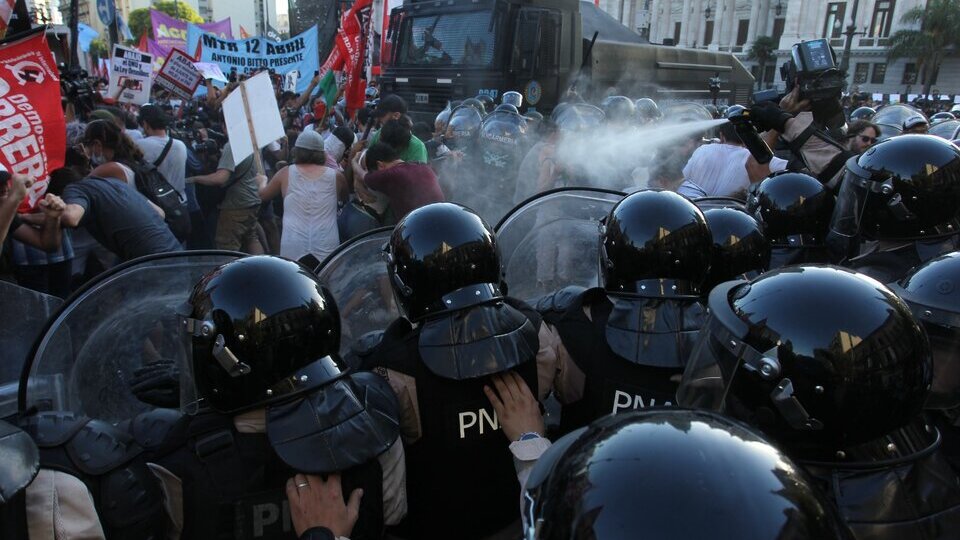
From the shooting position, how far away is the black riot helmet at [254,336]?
1712mm

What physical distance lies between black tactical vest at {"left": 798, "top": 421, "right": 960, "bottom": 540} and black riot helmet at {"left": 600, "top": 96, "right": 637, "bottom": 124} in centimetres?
771

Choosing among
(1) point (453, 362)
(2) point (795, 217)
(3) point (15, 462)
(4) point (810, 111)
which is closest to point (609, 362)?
(1) point (453, 362)

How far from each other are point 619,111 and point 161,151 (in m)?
6.00

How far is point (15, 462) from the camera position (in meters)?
1.22

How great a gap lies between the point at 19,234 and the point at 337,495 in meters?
3.17

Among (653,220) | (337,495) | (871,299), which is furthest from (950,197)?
(337,495)

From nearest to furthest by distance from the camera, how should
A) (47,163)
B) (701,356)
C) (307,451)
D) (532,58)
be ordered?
(307,451) → (701,356) → (47,163) → (532,58)

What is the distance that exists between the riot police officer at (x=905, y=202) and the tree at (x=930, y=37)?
5083 cm

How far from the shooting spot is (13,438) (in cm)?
125

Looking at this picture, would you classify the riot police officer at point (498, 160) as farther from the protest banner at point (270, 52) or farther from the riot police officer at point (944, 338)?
the protest banner at point (270, 52)

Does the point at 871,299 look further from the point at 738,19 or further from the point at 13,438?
the point at 738,19

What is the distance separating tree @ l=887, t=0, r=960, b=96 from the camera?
145 ft

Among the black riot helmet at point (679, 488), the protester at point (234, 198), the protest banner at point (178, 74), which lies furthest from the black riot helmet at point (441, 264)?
the protest banner at point (178, 74)

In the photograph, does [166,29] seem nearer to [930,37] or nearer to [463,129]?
[463,129]
